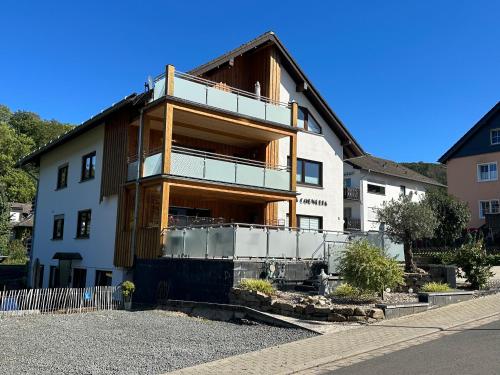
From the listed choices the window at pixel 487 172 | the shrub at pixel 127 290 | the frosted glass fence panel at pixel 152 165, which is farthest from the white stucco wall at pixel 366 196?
the shrub at pixel 127 290

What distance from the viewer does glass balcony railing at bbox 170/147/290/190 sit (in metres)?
19.9

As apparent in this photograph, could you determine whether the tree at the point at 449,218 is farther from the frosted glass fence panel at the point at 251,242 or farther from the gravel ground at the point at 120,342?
the gravel ground at the point at 120,342

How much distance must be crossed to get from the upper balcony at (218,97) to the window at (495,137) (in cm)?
2238

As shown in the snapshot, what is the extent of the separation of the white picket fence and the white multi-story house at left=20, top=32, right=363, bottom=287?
2.61 meters

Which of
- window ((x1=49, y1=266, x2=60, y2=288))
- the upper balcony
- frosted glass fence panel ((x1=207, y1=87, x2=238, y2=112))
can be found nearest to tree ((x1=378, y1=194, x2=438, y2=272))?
the upper balcony

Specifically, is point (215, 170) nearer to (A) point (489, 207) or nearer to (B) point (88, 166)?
(B) point (88, 166)

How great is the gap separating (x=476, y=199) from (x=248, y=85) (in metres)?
22.8

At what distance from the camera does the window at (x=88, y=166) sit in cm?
2527

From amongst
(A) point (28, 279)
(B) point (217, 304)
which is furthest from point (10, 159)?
(B) point (217, 304)

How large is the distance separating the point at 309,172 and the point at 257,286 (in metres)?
13.6

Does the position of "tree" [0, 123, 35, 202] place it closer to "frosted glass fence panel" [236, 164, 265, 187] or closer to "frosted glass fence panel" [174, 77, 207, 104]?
"frosted glass fence panel" [174, 77, 207, 104]

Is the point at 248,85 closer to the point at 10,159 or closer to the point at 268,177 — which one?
the point at 268,177

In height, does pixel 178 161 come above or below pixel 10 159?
below

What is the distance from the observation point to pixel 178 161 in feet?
65.0
